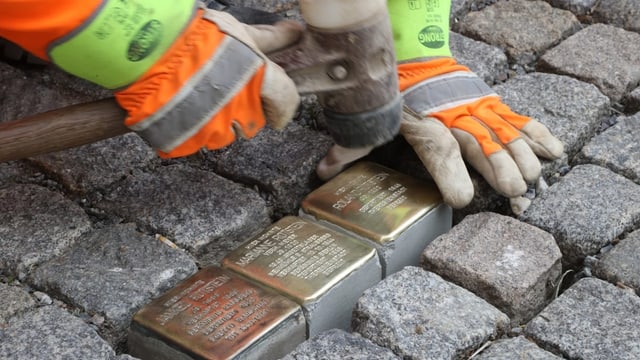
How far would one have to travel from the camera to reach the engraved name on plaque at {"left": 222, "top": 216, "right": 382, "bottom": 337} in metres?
1.92

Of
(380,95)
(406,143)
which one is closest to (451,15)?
(406,143)

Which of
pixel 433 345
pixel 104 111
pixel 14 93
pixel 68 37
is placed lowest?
pixel 433 345

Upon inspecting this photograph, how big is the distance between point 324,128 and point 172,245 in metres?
0.52

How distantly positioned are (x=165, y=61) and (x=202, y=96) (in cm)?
9

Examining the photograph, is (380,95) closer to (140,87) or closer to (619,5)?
(140,87)

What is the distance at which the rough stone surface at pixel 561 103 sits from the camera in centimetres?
241

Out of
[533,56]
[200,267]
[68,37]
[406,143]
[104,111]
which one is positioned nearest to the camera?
[68,37]

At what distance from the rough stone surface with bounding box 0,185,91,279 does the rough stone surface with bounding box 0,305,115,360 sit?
0.16 metres

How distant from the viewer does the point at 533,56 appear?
2721mm

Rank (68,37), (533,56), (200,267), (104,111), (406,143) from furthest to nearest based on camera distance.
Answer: (533,56) → (406,143) → (200,267) → (104,111) → (68,37)

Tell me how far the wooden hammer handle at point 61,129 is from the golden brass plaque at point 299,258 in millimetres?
329

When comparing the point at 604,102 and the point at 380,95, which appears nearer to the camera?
the point at 380,95

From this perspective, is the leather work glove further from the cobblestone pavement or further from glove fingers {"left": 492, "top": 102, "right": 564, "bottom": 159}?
glove fingers {"left": 492, "top": 102, "right": 564, "bottom": 159}

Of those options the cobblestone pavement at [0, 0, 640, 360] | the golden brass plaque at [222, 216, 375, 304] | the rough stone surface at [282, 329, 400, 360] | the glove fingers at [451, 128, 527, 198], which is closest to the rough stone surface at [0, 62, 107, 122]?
the cobblestone pavement at [0, 0, 640, 360]
